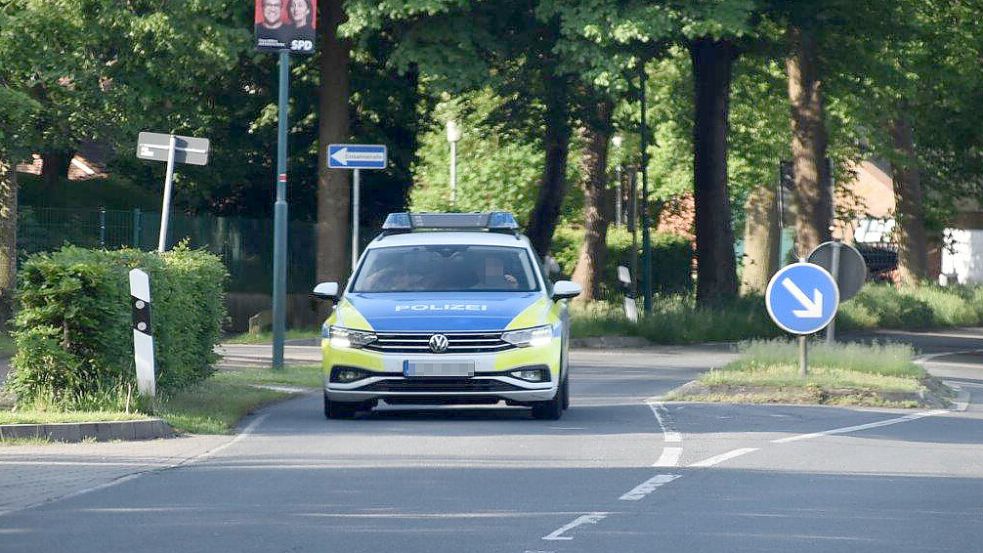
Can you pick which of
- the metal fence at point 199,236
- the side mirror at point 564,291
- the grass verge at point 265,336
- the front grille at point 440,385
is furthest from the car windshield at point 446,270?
the grass verge at point 265,336

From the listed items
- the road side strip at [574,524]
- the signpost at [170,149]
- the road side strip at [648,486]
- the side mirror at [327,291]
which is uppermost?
the signpost at [170,149]

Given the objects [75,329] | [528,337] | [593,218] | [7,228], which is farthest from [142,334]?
[593,218]

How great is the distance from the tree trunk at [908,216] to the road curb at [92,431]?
123 ft

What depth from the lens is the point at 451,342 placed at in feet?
54.1

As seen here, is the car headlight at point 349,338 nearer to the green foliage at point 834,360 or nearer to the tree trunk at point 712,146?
the green foliage at point 834,360

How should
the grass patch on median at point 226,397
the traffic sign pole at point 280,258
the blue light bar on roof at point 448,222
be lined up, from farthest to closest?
the traffic sign pole at point 280,258
the blue light bar on roof at point 448,222
the grass patch on median at point 226,397

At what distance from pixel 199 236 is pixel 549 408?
19.6m

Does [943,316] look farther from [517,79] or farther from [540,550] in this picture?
[540,550]

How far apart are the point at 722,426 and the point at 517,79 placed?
18.2 m

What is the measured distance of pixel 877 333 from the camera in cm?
4131

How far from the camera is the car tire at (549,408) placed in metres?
17.0

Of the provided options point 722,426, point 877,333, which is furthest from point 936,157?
point 722,426

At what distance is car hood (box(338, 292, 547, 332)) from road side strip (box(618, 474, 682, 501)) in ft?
13.7

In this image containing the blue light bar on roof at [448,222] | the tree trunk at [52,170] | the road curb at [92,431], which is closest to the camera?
the road curb at [92,431]
